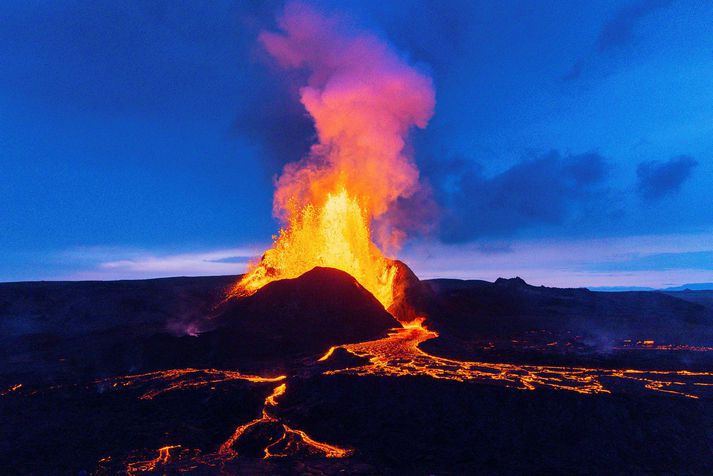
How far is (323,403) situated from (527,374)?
8912 mm

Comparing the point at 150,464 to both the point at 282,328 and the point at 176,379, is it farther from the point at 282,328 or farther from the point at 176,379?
the point at 282,328

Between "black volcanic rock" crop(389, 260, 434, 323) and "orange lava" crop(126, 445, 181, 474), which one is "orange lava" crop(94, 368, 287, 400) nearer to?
"orange lava" crop(126, 445, 181, 474)

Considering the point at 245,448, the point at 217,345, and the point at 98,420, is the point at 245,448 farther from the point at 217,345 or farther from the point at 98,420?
the point at 217,345

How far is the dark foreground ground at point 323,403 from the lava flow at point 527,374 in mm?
652

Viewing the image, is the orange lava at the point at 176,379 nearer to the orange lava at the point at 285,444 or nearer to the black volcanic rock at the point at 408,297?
the orange lava at the point at 285,444

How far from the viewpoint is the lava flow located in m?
16.1

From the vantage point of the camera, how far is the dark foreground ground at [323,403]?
1132cm

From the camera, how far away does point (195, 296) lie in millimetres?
47156

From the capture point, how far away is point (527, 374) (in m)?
18.3

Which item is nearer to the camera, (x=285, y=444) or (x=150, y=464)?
(x=150, y=464)

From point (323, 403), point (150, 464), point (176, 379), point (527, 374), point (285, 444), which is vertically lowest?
point (150, 464)

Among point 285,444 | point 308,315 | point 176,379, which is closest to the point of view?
point 285,444

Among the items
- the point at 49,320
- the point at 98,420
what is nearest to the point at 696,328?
the point at 98,420

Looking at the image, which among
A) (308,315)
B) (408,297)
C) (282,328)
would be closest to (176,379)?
(282,328)
